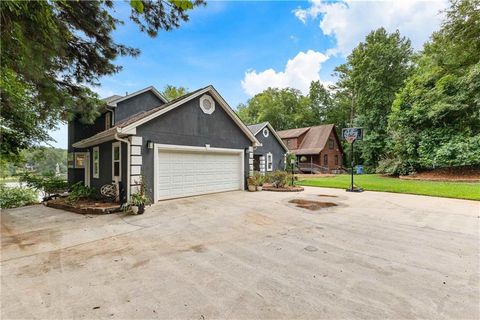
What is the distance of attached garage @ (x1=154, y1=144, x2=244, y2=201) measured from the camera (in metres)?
8.48

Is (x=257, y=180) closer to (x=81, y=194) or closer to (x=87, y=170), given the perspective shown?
(x=81, y=194)

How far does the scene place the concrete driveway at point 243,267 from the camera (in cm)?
234

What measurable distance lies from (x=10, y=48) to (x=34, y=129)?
356 inches

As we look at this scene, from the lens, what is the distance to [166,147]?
27.6 ft

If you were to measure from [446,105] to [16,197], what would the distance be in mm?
27581

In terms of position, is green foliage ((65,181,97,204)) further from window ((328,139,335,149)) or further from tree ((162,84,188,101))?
window ((328,139,335,149))

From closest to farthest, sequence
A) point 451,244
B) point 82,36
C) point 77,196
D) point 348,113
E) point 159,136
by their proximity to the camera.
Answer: point 451,244, point 82,36, point 159,136, point 77,196, point 348,113

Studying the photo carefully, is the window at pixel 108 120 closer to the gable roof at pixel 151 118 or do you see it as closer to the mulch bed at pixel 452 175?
the gable roof at pixel 151 118

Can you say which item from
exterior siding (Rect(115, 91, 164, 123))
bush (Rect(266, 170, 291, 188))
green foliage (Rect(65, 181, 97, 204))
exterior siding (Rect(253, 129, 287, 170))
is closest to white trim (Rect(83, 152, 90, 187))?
green foliage (Rect(65, 181, 97, 204))

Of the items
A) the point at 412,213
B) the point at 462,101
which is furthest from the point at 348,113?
the point at 412,213

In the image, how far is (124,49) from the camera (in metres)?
6.46

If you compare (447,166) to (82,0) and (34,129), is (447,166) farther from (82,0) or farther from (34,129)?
(34,129)

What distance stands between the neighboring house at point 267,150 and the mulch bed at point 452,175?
1001 centimetres

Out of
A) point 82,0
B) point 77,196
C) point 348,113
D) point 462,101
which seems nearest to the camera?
point 82,0
